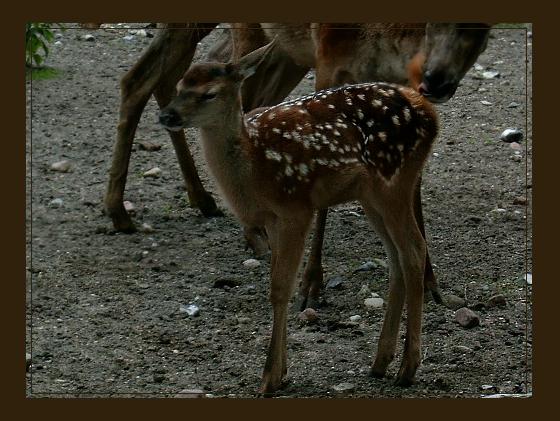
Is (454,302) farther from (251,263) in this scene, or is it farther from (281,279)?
(281,279)

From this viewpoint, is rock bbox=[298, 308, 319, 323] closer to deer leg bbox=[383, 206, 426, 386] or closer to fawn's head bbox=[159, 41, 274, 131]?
deer leg bbox=[383, 206, 426, 386]

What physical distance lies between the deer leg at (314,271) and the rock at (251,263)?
26 cm

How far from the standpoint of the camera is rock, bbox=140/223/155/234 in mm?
8383

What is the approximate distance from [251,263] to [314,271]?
13.3 inches

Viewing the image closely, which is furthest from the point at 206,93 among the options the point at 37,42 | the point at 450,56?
the point at 450,56

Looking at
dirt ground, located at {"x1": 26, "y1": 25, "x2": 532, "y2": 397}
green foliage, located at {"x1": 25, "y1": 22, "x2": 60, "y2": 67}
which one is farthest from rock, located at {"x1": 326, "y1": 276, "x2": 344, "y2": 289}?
green foliage, located at {"x1": 25, "y1": 22, "x2": 60, "y2": 67}

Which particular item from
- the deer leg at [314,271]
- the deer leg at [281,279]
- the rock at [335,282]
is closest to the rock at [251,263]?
the deer leg at [314,271]

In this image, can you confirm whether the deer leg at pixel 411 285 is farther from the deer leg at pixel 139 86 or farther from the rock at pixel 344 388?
the deer leg at pixel 139 86

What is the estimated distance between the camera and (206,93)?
7168mm

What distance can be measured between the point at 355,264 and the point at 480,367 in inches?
36.5

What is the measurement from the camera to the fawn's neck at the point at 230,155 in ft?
23.9

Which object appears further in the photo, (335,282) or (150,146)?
(150,146)

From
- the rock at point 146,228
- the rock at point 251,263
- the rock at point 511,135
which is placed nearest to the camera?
the rock at point 511,135

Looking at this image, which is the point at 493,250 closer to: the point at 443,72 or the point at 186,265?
the point at 443,72
